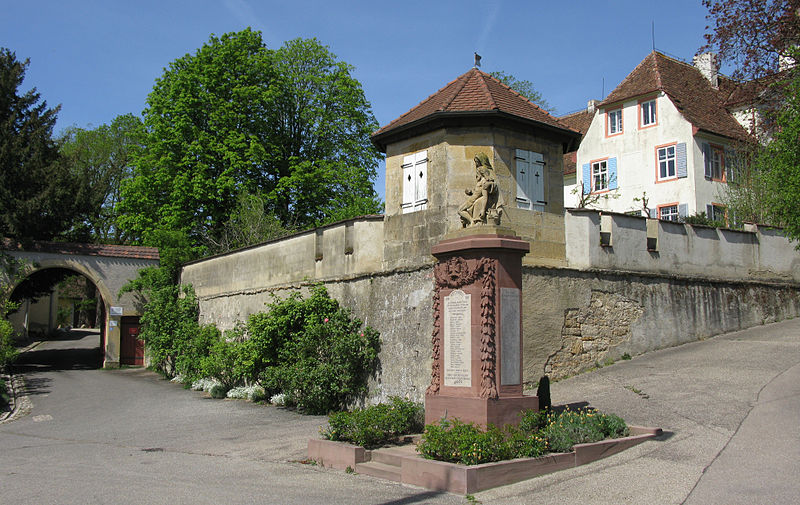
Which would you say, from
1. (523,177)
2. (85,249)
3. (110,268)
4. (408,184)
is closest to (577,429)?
(523,177)

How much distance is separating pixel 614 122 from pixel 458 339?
24879 millimetres

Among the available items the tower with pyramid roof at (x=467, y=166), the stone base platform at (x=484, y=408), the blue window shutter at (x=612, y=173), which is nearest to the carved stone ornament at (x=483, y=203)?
the stone base platform at (x=484, y=408)

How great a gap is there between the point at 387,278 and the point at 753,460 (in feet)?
28.1

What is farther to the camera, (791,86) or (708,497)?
(791,86)

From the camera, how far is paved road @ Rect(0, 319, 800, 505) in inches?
305

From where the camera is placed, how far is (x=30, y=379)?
23.2m

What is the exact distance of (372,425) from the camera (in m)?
9.99

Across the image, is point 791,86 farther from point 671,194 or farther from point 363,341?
point 671,194

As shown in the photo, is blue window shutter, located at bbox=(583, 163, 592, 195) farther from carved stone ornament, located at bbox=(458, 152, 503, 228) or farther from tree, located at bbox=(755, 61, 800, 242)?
carved stone ornament, located at bbox=(458, 152, 503, 228)

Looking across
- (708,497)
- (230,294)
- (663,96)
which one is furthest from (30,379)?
(663,96)

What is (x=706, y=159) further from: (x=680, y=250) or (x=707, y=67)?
(x=680, y=250)

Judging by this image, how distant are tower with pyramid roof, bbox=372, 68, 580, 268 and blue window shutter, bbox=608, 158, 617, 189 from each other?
53.1ft

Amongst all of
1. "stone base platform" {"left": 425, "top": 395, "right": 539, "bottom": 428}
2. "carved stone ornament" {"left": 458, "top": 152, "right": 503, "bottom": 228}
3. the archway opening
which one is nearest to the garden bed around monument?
"stone base platform" {"left": 425, "top": 395, "right": 539, "bottom": 428}

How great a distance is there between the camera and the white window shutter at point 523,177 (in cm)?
1466
